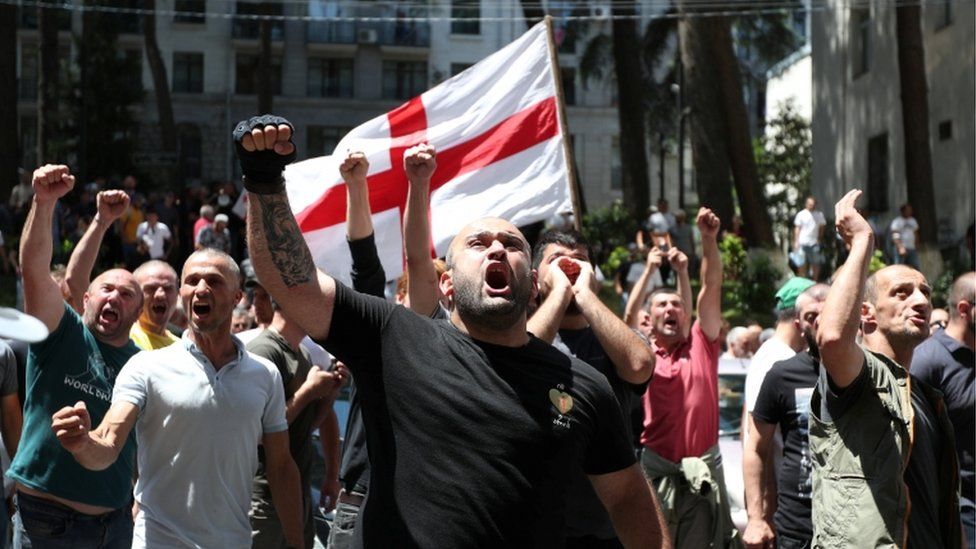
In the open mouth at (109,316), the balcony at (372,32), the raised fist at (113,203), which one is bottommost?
the open mouth at (109,316)

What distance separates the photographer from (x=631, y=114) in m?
34.5

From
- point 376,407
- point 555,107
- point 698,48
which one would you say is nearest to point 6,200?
point 698,48

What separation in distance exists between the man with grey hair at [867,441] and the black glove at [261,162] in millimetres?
1979

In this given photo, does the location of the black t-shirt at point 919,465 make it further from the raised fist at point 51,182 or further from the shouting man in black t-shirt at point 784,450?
the raised fist at point 51,182

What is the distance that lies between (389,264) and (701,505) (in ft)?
8.47

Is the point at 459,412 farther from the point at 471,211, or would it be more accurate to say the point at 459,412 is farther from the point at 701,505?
the point at 471,211

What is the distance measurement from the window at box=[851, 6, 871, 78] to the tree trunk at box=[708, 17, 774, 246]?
7.51 meters

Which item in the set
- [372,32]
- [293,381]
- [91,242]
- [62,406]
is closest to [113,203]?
[91,242]

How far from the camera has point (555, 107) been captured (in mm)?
8945

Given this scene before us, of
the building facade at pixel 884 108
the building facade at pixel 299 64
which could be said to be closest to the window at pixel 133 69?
the building facade at pixel 299 64

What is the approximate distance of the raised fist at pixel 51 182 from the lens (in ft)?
17.5

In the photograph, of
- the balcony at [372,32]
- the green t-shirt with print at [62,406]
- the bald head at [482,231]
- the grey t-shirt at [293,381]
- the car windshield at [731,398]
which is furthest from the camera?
the balcony at [372,32]

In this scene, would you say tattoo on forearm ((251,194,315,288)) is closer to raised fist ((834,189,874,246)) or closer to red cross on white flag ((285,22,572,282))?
raised fist ((834,189,874,246))

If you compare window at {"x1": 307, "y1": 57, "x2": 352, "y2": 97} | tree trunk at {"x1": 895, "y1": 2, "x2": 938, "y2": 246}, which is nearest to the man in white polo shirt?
tree trunk at {"x1": 895, "y1": 2, "x2": 938, "y2": 246}
